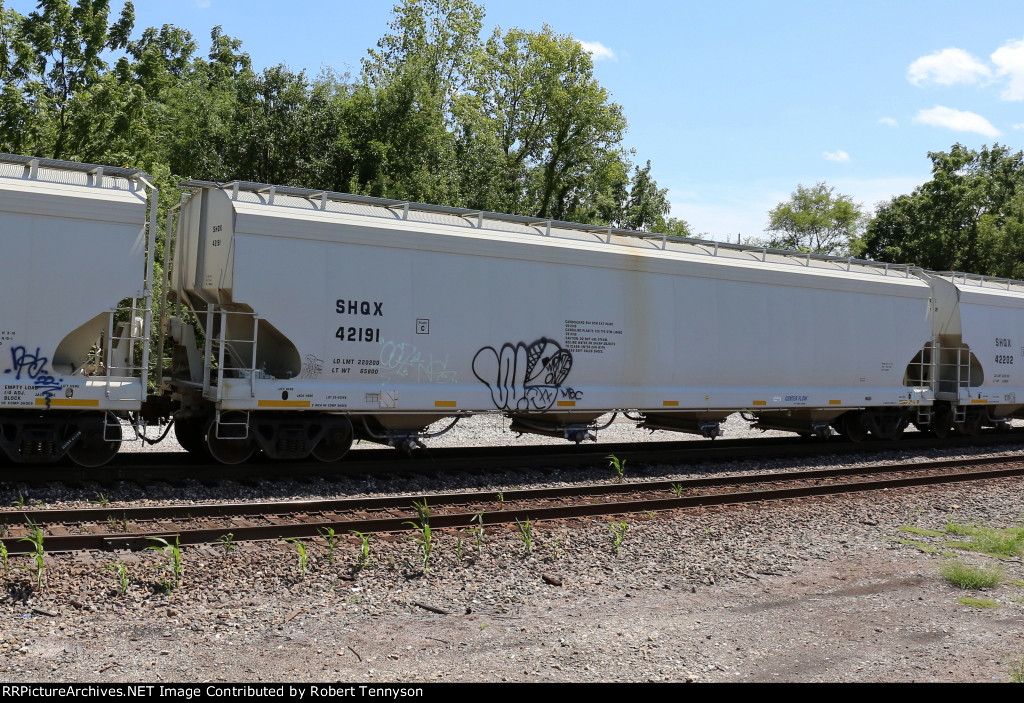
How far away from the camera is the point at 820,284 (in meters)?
16.1

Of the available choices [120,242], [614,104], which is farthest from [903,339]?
[614,104]

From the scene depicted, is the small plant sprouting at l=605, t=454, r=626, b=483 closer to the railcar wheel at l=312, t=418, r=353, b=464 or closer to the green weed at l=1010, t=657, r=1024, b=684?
the railcar wheel at l=312, t=418, r=353, b=464

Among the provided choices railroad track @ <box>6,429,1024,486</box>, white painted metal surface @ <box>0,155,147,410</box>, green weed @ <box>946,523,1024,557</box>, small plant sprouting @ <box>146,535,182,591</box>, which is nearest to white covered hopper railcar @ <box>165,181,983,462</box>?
railroad track @ <box>6,429,1024,486</box>

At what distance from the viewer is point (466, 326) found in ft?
40.3

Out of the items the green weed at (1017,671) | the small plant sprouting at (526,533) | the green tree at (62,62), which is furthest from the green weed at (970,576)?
the green tree at (62,62)

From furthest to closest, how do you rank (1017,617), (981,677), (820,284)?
(820,284) → (1017,617) → (981,677)

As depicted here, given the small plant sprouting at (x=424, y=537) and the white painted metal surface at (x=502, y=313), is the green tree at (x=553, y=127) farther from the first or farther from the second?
the small plant sprouting at (x=424, y=537)

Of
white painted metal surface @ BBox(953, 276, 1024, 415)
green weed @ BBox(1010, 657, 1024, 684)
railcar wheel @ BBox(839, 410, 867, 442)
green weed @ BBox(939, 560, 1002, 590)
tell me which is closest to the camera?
green weed @ BBox(1010, 657, 1024, 684)

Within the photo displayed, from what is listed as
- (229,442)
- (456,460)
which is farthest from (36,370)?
(456,460)

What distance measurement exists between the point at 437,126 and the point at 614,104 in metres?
12.4

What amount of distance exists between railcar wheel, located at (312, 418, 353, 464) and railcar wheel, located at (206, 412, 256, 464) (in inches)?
36.6

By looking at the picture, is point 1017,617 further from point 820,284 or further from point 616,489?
point 820,284

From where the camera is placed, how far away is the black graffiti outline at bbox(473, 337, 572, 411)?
41.0ft

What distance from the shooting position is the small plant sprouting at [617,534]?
818 centimetres
